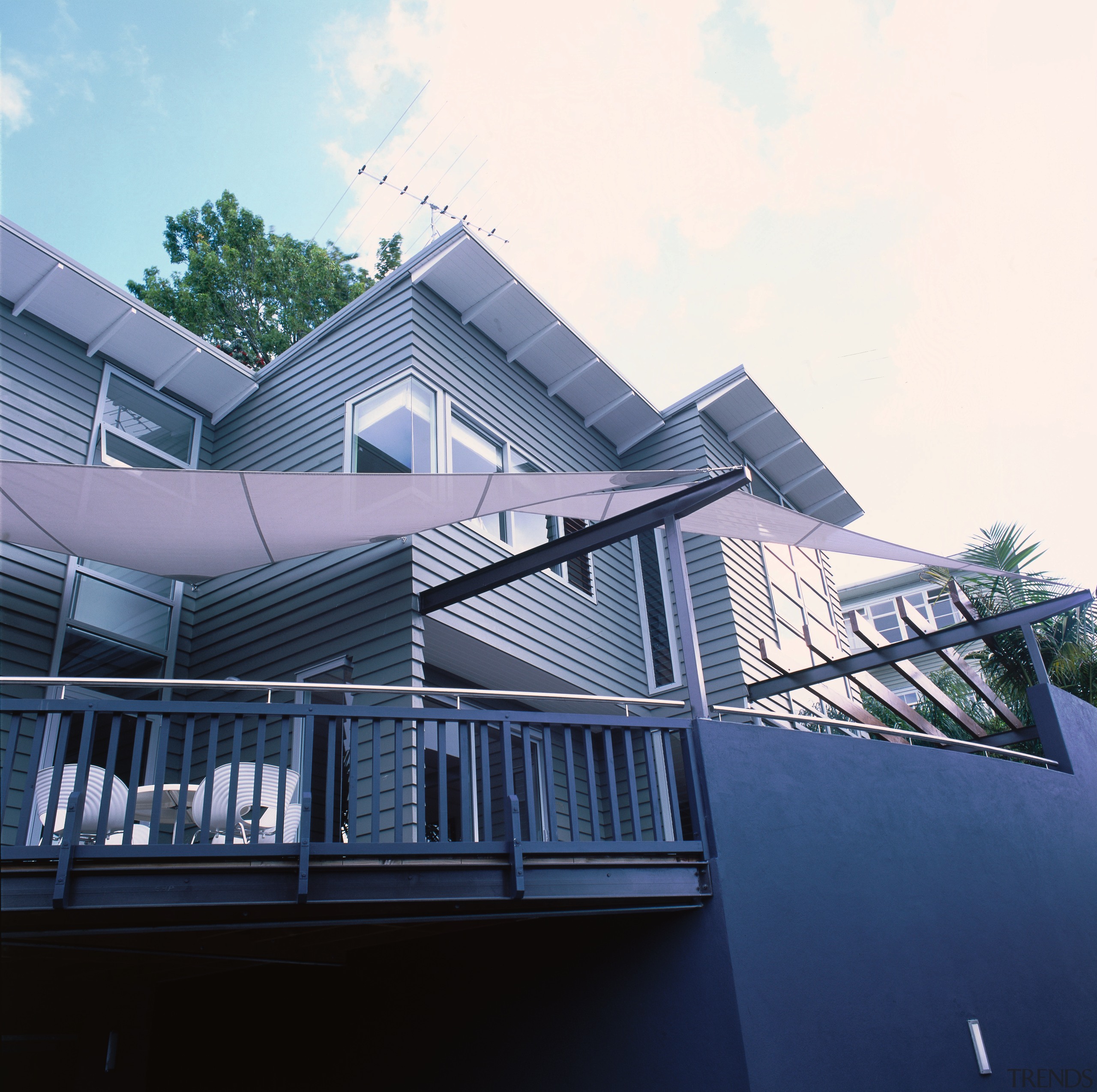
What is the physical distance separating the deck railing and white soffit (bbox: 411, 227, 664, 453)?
14.8ft

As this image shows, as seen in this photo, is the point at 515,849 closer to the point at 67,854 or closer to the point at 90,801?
the point at 67,854

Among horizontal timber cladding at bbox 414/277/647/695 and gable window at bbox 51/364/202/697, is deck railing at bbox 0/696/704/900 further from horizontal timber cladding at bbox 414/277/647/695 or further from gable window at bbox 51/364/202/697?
horizontal timber cladding at bbox 414/277/647/695

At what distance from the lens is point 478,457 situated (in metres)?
8.92

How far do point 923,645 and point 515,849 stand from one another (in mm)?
5194

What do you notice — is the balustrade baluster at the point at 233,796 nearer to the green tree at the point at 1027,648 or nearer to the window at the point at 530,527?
the window at the point at 530,527

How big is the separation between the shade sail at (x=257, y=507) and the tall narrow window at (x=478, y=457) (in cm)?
170

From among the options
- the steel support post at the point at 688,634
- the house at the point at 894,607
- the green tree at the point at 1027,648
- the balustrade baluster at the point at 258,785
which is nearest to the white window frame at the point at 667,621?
the green tree at the point at 1027,648

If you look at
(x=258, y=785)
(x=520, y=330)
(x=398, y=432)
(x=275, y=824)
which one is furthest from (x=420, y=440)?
(x=258, y=785)

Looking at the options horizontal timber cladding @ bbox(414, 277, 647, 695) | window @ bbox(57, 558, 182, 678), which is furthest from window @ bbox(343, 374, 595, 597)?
window @ bbox(57, 558, 182, 678)

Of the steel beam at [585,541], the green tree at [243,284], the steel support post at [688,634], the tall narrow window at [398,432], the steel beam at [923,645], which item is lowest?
the steel support post at [688,634]

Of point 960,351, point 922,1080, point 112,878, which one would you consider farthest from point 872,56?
point 112,878

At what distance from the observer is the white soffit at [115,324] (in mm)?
7805

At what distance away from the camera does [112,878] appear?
13.1 feet

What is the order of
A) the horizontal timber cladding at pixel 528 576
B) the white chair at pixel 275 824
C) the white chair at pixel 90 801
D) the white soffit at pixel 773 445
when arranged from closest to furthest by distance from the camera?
→ 1. the white chair at pixel 90 801
2. the white chair at pixel 275 824
3. the horizontal timber cladding at pixel 528 576
4. the white soffit at pixel 773 445
